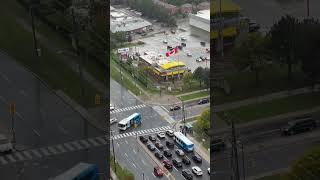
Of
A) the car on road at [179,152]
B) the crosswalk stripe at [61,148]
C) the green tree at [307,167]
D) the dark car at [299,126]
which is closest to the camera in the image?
the green tree at [307,167]

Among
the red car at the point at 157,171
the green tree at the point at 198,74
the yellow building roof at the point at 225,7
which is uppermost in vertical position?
the yellow building roof at the point at 225,7

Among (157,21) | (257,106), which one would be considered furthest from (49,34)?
(157,21)

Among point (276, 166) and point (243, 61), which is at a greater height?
point (243, 61)

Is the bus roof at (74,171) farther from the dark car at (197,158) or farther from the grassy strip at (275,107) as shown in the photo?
the dark car at (197,158)

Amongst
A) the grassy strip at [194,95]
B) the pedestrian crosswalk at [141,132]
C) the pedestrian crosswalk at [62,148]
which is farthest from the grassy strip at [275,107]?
the grassy strip at [194,95]

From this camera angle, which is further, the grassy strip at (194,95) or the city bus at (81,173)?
the grassy strip at (194,95)

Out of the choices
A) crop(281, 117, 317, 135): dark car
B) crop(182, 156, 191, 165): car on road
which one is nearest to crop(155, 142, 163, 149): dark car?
crop(182, 156, 191, 165): car on road

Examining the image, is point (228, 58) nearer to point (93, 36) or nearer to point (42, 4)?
point (93, 36)
